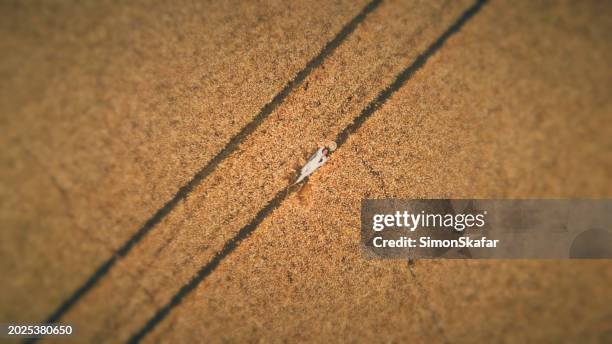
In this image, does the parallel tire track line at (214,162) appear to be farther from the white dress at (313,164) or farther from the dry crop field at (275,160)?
the white dress at (313,164)

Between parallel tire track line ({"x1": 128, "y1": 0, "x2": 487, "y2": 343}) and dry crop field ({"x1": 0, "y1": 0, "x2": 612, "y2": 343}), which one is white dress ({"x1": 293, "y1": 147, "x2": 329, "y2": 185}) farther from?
parallel tire track line ({"x1": 128, "y1": 0, "x2": 487, "y2": 343})

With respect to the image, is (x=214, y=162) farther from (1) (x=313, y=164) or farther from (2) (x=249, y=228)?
(1) (x=313, y=164)

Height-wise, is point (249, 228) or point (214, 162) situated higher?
point (214, 162)

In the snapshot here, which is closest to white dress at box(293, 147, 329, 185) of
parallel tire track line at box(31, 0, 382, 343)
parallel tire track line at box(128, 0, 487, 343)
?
parallel tire track line at box(128, 0, 487, 343)

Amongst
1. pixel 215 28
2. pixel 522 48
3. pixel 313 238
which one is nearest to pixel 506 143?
pixel 522 48

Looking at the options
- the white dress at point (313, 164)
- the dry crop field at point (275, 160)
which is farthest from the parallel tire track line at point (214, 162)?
the white dress at point (313, 164)

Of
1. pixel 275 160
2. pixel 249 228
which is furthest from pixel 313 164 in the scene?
pixel 249 228

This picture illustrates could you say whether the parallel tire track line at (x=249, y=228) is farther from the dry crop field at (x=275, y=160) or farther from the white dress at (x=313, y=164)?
the white dress at (x=313, y=164)

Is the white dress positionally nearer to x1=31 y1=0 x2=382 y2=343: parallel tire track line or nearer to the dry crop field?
the dry crop field
